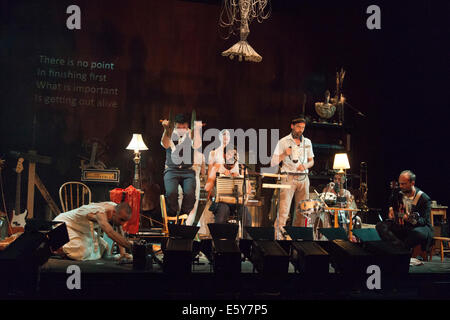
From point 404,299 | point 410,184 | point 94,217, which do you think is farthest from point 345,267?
point 94,217

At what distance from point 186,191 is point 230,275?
9.45 ft

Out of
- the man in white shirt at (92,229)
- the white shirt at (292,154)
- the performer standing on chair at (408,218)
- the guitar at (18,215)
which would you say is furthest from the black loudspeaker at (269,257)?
the guitar at (18,215)

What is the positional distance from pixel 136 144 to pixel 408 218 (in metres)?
4.17

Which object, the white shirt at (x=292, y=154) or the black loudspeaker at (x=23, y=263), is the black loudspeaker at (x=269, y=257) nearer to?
the black loudspeaker at (x=23, y=263)

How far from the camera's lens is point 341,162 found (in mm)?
8055

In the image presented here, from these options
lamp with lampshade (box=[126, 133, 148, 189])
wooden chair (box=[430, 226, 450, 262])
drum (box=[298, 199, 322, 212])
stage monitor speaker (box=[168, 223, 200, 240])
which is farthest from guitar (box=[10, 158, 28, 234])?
wooden chair (box=[430, 226, 450, 262])

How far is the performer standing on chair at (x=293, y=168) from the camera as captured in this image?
21.6 feet

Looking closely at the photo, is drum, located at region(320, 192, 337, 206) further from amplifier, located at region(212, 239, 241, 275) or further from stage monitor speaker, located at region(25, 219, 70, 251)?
stage monitor speaker, located at region(25, 219, 70, 251)

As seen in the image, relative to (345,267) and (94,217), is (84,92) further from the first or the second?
(345,267)

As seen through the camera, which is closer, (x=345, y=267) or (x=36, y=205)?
(x=345, y=267)

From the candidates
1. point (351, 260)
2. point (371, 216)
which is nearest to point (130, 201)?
point (351, 260)

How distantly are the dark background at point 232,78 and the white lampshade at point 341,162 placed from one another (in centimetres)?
58

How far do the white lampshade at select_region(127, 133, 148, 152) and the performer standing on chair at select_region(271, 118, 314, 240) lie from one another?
84.3 inches
